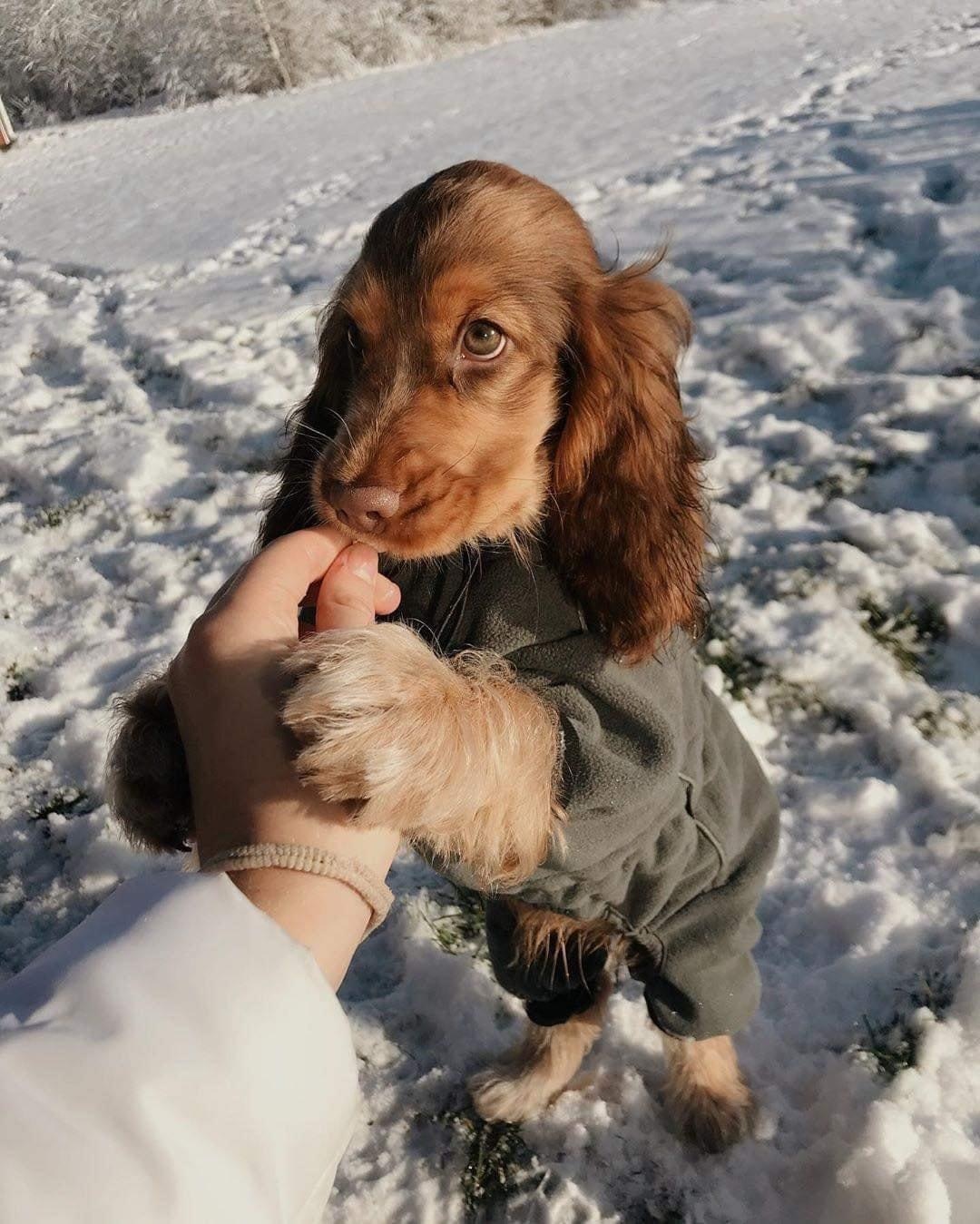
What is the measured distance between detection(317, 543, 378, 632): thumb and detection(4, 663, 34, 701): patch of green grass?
6.93 ft

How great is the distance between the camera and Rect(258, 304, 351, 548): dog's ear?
1.95m

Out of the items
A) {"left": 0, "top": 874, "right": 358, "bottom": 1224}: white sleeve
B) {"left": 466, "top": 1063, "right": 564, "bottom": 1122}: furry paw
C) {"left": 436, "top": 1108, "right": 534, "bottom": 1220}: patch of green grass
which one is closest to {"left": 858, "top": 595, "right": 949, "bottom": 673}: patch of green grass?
{"left": 466, "top": 1063, "right": 564, "bottom": 1122}: furry paw

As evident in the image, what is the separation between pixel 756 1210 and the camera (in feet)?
6.49

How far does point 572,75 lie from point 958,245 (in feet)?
32.1

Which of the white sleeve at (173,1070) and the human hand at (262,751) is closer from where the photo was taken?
the white sleeve at (173,1070)

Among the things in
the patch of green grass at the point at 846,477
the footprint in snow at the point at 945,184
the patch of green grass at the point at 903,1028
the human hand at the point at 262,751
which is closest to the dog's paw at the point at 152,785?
the human hand at the point at 262,751

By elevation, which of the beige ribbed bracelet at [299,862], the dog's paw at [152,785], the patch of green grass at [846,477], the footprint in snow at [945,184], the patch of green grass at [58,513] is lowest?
the patch of green grass at [846,477]

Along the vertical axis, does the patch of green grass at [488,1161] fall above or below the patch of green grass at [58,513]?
below

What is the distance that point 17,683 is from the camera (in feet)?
10.8

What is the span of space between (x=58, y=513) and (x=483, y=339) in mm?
3031

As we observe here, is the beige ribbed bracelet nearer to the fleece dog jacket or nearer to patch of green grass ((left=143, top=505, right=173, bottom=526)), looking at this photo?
the fleece dog jacket

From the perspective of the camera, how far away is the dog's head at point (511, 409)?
5.37ft

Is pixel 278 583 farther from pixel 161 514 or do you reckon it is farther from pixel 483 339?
pixel 161 514

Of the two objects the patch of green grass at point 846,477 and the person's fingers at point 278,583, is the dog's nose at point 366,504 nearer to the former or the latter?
the person's fingers at point 278,583
